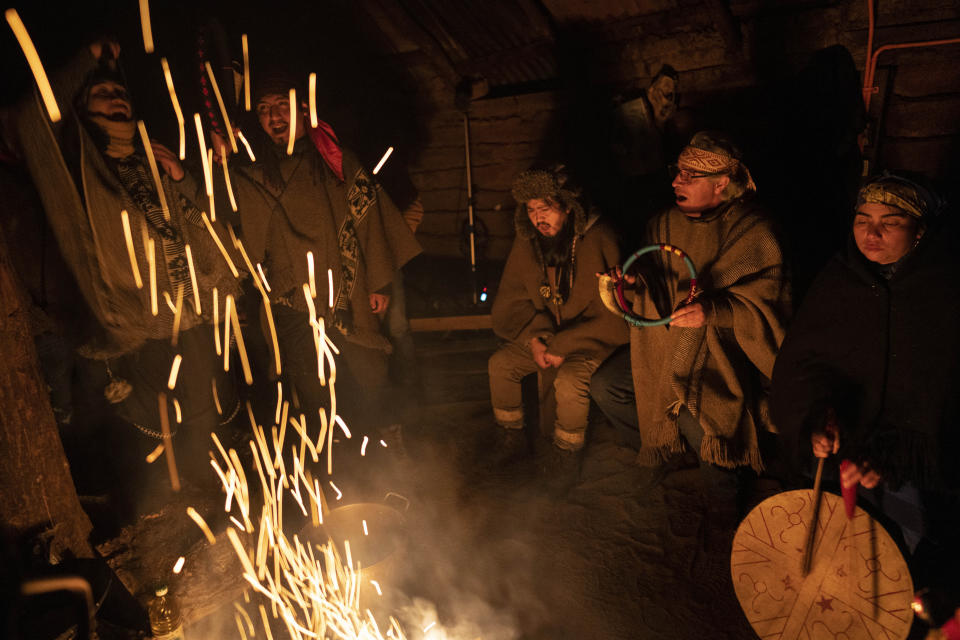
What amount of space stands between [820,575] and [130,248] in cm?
422

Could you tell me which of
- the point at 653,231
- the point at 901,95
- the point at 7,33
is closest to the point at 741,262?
the point at 653,231

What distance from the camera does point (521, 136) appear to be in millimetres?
5785

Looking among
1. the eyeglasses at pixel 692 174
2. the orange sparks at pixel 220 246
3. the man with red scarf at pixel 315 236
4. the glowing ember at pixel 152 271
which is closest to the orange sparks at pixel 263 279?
the man with red scarf at pixel 315 236

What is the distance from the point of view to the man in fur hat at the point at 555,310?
4012 mm

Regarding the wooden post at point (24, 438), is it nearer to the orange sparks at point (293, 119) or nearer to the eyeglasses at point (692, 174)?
the orange sparks at point (293, 119)

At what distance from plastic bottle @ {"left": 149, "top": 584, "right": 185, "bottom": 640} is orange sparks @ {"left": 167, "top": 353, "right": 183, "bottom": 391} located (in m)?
1.69

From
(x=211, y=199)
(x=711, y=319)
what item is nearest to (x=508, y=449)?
(x=711, y=319)

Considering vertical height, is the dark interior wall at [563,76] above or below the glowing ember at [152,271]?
above

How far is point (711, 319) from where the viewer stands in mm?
3309

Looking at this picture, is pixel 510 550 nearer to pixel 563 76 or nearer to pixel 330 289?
pixel 330 289

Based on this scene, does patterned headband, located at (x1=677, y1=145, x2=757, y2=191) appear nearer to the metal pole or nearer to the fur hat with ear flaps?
the fur hat with ear flaps

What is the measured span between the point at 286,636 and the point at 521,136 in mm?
4700

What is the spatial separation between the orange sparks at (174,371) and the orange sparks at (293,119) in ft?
5.29

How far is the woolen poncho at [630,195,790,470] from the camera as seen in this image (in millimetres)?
3314
